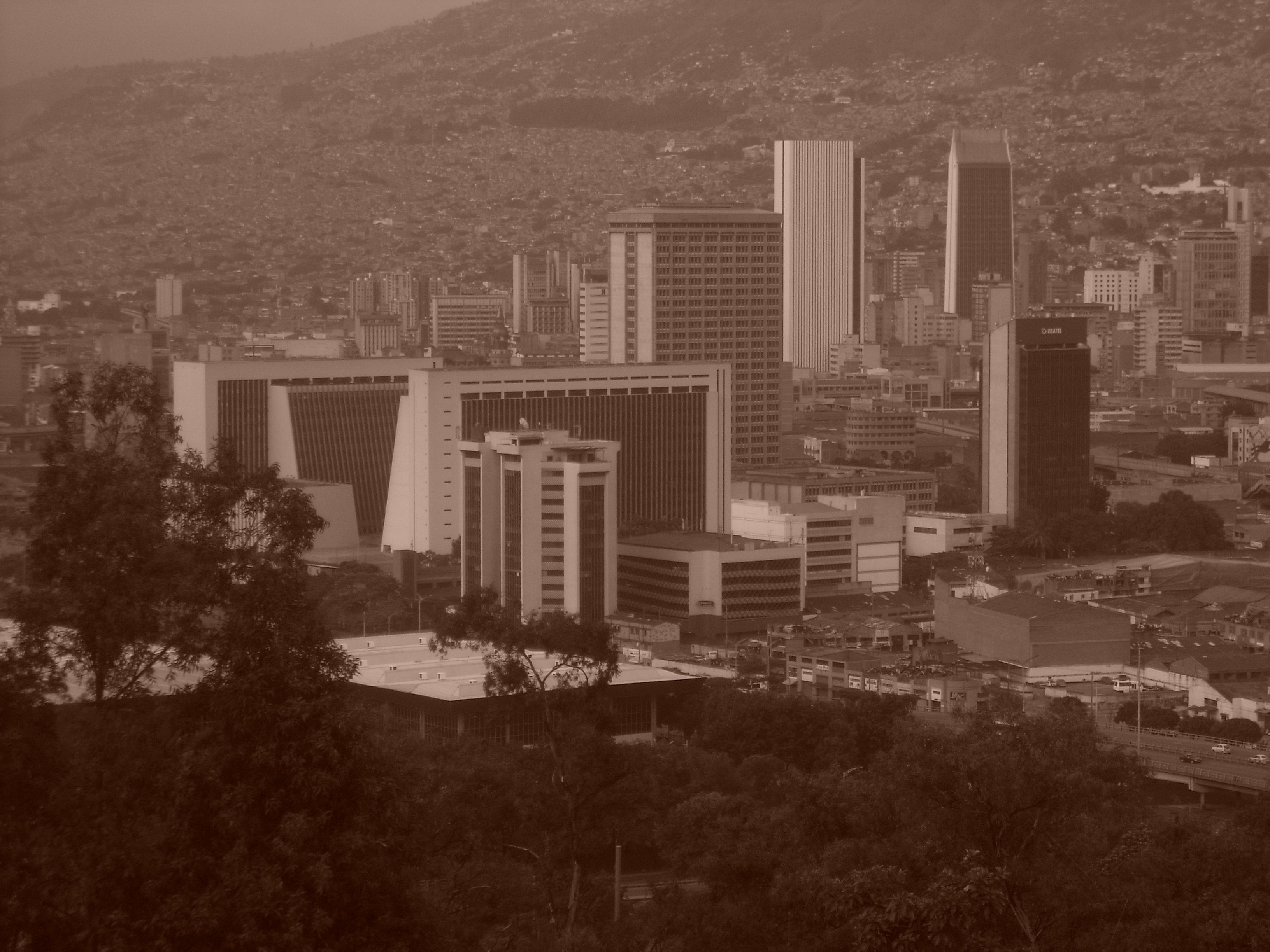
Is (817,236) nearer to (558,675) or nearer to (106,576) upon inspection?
(558,675)

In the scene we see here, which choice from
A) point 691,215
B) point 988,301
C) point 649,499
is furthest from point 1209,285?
point 649,499

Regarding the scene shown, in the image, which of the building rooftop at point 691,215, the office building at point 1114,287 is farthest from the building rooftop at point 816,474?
the office building at point 1114,287

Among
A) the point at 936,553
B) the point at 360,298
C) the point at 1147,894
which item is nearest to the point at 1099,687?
the point at 936,553

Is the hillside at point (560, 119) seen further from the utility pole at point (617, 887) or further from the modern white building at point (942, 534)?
the utility pole at point (617, 887)

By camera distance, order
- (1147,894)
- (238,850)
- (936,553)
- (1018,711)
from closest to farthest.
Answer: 1. (238,850)
2. (1147,894)
3. (1018,711)
4. (936,553)

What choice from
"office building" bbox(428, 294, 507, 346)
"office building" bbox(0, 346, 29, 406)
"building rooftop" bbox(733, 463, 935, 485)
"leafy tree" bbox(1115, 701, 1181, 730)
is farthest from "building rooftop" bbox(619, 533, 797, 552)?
"office building" bbox(428, 294, 507, 346)

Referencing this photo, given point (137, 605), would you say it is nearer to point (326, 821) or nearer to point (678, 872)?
point (326, 821)
